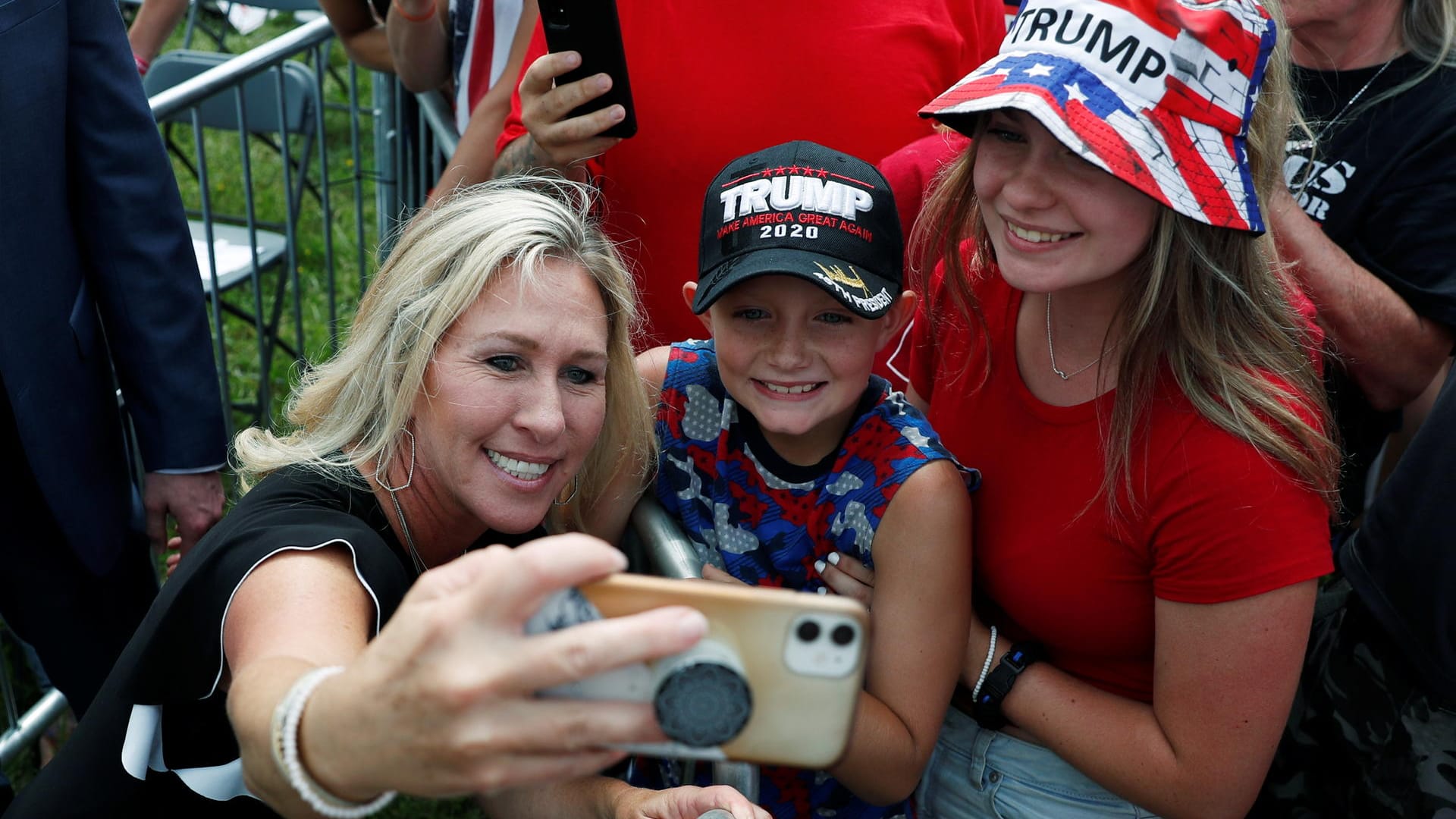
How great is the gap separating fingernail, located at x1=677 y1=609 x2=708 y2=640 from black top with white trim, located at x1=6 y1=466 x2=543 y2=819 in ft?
2.23

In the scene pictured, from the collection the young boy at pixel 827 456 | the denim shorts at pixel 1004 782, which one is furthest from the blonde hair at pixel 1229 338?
the denim shorts at pixel 1004 782

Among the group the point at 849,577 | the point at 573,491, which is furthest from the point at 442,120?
the point at 849,577

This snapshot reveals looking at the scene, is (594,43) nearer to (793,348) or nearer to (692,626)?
(793,348)

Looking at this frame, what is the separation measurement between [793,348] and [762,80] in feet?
2.47

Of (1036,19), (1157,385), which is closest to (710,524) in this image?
(1157,385)

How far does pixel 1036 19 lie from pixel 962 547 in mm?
839

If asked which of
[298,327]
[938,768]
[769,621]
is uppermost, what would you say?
[769,621]

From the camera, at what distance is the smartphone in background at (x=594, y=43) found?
2.19 metres

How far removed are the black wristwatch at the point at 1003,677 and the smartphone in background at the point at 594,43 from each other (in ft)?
3.99

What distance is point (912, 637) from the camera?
188cm

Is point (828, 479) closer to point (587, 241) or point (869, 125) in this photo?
A: point (587, 241)

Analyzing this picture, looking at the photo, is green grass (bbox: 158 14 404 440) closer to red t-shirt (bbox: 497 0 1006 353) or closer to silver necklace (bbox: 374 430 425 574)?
red t-shirt (bbox: 497 0 1006 353)

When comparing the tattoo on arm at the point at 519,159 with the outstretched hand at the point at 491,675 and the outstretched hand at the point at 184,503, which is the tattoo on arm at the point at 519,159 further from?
the outstretched hand at the point at 491,675

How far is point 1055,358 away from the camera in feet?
6.53
